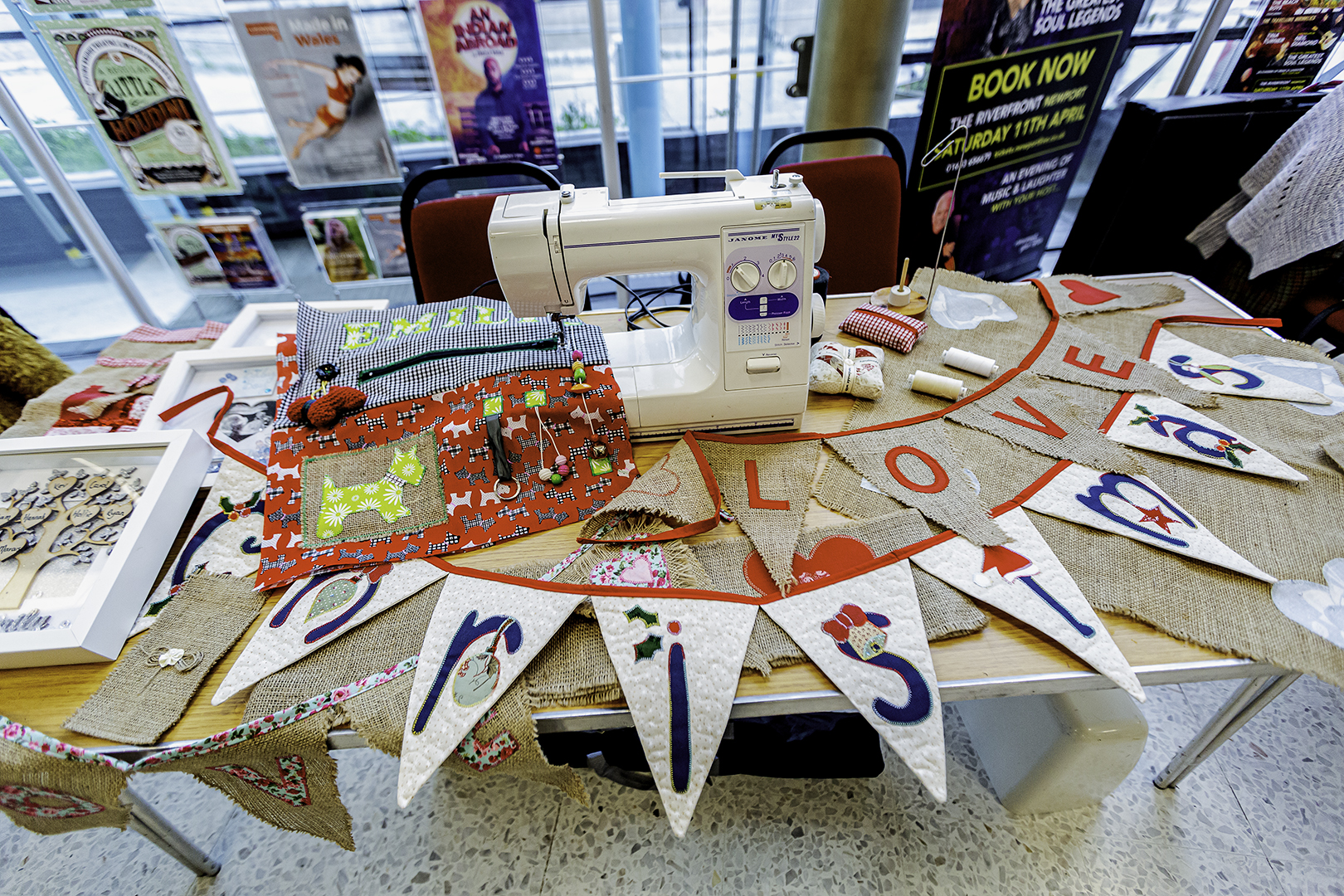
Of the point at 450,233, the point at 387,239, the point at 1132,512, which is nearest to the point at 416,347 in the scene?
the point at 450,233

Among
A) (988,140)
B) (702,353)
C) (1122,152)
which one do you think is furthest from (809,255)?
(1122,152)

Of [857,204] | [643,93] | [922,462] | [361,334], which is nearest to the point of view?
A: [922,462]

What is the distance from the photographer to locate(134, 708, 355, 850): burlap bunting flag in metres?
0.70

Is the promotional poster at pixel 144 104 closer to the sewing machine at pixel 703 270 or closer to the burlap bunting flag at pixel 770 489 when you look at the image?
the sewing machine at pixel 703 270

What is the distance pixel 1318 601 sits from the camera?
0.77 metres

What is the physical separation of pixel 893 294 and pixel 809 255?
566 millimetres

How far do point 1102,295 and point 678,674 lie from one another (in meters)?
1.41

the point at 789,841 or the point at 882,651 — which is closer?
the point at 882,651

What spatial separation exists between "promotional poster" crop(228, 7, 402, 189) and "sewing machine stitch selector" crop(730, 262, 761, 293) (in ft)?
6.17

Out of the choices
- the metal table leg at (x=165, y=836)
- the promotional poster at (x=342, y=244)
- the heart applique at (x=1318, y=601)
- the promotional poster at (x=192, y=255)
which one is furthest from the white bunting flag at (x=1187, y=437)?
the promotional poster at (x=192, y=255)

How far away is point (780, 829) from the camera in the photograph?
48.8 inches

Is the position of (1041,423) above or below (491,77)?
below

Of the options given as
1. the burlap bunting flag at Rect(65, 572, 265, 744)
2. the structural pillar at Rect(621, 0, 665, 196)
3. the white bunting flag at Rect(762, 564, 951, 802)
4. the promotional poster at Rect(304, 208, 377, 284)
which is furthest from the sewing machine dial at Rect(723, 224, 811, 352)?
the promotional poster at Rect(304, 208, 377, 284)

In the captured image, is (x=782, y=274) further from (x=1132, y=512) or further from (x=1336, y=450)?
(x=1336, y=450)
